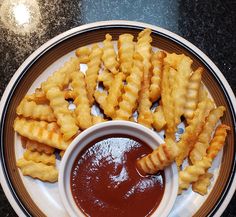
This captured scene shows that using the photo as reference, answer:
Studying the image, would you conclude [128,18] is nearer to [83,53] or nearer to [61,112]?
[83,53]

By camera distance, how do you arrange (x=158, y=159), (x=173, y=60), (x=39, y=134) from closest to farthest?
1. (x=158, y=159)
2. (x=39, y=134)
3. (x=173, y=60)

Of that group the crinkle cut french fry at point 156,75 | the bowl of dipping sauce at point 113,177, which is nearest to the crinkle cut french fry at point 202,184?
the bowl of dipping sauce at point 113,177

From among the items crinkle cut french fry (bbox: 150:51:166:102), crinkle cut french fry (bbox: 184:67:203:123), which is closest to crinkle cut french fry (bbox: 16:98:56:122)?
crinkle cut french fry (bbox: 150:51:166:102)

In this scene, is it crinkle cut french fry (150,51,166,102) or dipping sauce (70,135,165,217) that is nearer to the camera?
dipping sauce (70,135,165,217)

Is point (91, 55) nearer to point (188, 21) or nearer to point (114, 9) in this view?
point (114, 9)

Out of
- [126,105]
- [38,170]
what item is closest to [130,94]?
[126,105]

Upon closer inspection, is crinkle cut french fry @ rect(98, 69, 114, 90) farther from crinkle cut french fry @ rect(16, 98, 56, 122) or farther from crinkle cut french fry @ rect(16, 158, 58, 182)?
crinkle cut french fry @ rect(16, 158, 58, 182)

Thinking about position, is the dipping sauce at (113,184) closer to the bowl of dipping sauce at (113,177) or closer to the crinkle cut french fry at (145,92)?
the bowl of dipping sauce at (113,177)
